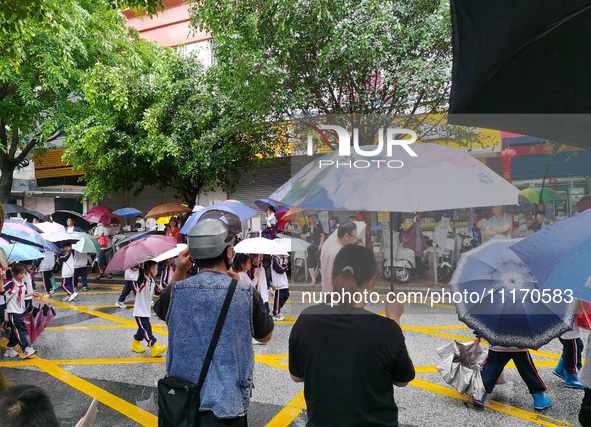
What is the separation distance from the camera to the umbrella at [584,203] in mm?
2725

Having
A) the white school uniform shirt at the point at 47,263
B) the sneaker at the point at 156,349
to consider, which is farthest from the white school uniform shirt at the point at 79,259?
the sneaker at the point at 156,349

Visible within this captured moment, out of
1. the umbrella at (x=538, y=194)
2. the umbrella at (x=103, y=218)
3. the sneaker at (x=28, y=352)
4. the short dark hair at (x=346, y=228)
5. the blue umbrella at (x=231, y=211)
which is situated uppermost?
the umbrella at (x=538, y=194)

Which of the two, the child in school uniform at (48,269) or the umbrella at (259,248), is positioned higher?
the umbrella at (259,248)

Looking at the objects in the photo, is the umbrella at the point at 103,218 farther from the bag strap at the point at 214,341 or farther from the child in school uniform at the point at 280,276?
the bag strap at the point at 214,341

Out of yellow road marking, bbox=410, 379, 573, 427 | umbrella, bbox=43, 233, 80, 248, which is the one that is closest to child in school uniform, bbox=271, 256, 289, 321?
yellow road marking, bbox=410, 379, 573, 427

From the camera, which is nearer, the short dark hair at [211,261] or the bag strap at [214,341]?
the bag strap at [214,341]

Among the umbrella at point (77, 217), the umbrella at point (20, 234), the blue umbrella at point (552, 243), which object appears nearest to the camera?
the blue umbrella at point (552, 243)

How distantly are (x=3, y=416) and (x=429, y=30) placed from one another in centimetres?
885

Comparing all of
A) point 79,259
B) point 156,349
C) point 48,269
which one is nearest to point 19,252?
point 156,349

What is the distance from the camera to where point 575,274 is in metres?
1.94

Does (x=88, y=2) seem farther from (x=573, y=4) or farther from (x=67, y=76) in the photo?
(x=573, y=4)

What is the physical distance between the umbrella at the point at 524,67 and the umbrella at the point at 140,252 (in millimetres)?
4654

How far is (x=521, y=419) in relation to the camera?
146 inches

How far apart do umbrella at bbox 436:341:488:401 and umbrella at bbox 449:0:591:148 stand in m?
2.75
